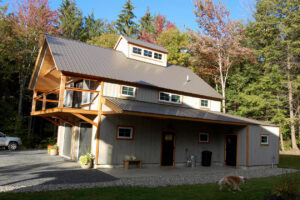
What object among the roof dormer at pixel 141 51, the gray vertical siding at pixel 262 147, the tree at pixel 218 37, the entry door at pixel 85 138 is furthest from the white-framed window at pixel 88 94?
the tree at pixel 218 37

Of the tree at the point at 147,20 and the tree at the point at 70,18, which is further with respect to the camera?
the tree at the point at 147,20

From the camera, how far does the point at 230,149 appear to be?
53.1 feet

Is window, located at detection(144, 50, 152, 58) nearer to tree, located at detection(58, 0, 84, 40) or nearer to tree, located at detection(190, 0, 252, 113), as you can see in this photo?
tree, located at detection(190, 0, 252, 113)

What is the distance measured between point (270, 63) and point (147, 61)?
15656mm

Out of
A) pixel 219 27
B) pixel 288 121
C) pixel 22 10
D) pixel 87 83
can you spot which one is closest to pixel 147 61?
pixel 87 83

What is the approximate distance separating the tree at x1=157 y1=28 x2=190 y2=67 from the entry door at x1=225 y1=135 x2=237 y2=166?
48.4ft

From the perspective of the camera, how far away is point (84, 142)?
45.9 feet

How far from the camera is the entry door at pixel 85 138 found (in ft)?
44.2

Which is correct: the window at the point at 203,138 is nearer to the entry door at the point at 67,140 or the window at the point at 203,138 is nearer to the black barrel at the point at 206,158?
the black barrel at the point at 206,158

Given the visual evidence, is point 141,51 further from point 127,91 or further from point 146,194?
point 146,194

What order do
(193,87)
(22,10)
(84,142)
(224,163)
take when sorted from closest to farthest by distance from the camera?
(84,142) → (224,163) → (193,87) → (22,10)

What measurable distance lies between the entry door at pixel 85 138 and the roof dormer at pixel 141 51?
582 cm

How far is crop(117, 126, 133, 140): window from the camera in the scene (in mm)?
12975

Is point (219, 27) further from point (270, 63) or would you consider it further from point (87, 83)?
point (87, 83)
